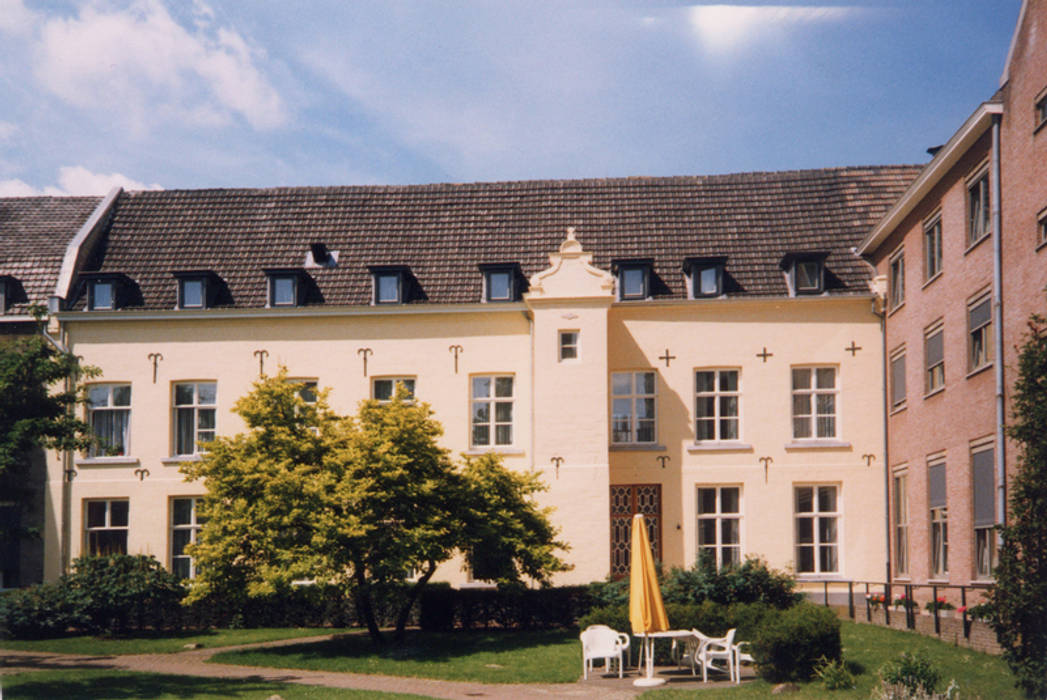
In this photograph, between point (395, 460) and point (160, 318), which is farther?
point (160, 318)

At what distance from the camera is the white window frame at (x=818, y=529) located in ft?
92.5

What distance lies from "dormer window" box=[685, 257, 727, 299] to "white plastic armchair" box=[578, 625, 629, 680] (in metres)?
11.5

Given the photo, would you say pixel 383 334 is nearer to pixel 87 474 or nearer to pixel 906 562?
pixel 87 474

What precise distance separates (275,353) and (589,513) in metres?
8.98

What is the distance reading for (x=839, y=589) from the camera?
1094 inches

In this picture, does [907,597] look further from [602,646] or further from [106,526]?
[106,526]

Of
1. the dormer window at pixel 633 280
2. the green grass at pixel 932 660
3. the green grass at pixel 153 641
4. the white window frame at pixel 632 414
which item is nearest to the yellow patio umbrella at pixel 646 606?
the green grass at pixel 932 660


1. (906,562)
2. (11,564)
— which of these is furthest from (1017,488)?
(11,564)

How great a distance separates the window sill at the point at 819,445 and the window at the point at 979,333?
6.93 m

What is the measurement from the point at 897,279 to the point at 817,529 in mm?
6258

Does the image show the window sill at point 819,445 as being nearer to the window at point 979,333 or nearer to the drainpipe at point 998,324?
the window at point 979,333

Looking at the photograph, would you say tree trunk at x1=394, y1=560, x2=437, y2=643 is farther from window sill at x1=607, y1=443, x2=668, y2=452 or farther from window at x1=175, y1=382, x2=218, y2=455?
window at x1=175, y1=382, x2=218, y2=455

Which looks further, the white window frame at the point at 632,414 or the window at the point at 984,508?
the white window frame at the point at 632,414

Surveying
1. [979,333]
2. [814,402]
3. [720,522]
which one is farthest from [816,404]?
[979,333]
